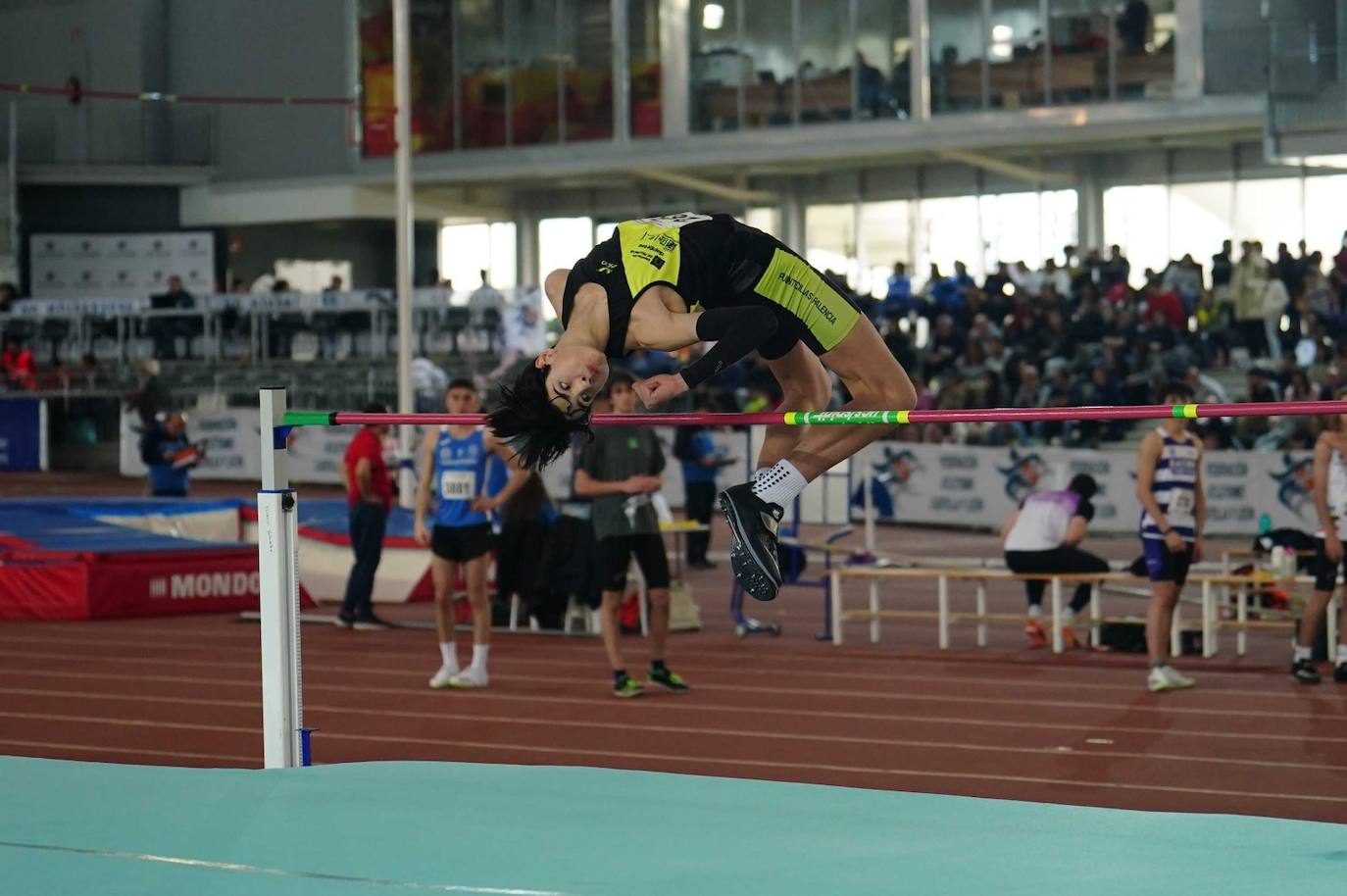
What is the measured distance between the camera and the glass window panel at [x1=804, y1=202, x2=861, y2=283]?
32125 mm

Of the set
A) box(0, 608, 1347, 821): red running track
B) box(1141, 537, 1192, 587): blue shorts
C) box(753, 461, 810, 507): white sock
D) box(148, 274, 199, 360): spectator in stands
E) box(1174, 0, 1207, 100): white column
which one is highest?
box(1174, 0, 1207, 100): white column

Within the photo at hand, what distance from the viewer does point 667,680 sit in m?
10.0

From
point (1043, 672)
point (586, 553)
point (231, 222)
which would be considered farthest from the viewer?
point (231, 222)

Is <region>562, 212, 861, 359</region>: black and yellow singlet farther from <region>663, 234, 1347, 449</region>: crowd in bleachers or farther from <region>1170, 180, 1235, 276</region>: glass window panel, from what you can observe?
<region>1170, 180, 1235, 276</region>: glass window panel

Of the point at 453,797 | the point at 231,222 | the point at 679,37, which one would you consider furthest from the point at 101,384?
the point at 453,797

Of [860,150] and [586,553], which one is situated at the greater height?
[860,150]

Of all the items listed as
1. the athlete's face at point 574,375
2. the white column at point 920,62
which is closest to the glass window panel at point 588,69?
the white column at point 920,62

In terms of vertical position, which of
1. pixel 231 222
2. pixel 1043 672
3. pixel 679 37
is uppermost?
pixel 679 37

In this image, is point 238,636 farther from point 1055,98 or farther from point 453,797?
point 1055,98

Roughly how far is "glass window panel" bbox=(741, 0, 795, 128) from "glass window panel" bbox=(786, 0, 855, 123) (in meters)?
0.22

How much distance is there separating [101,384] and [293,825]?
2445 centimetres

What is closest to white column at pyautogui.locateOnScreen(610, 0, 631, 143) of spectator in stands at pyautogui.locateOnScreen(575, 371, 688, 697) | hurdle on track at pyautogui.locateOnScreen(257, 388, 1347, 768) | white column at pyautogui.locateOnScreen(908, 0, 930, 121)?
white column at pyautogui.locateOnScreen(908, 0, 930, 121)

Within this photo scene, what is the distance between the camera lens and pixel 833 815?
5984 millimetres

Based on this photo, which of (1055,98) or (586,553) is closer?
(586,553)
